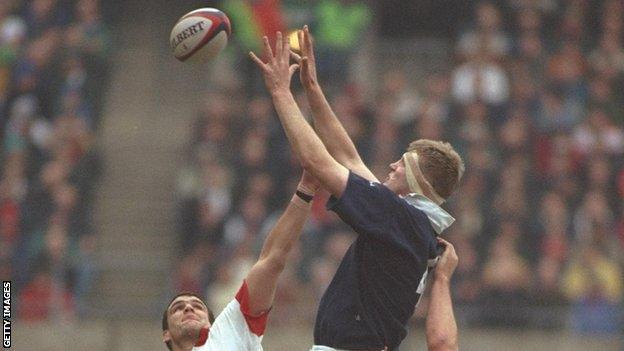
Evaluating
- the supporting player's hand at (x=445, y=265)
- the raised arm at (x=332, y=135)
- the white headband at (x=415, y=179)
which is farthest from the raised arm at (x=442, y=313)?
the raised arm at (x=332, y=135)

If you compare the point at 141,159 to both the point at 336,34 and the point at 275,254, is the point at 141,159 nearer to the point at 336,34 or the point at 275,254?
the point at 336,34

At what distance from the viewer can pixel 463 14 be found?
62.7 feet

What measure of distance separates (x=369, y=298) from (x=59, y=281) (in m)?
7.83

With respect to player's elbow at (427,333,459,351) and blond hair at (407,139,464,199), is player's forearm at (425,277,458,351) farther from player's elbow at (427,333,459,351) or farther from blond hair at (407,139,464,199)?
blond hair at (407,139,464,199)

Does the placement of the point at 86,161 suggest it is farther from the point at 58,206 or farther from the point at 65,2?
the point at 65,2

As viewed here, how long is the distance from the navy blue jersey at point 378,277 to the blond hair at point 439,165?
0.19 meters

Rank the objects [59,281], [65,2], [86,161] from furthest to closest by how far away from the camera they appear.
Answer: [65,2] → [86,161] → [59,281]

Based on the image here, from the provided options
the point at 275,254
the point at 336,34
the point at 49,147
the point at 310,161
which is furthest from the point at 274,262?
the point at 336,34

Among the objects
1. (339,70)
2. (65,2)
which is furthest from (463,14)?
(65,2)

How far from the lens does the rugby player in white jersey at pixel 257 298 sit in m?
8.98

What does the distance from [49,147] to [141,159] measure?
186 cm

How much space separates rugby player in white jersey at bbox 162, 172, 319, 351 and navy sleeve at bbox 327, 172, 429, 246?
58 centimetres

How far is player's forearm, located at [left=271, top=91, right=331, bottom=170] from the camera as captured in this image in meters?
8.16

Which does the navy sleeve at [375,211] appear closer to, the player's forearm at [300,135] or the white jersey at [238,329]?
the player's forearm at [300,135]
